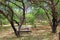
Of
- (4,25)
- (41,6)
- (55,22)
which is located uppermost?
(41,6)

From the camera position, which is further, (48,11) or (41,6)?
(48,11)

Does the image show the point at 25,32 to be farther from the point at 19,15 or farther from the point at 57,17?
the point at 57,17

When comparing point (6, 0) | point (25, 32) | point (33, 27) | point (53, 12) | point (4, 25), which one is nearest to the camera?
point (6, 0)

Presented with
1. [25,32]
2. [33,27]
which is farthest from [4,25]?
[25,32]

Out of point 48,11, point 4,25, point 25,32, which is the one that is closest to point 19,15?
point 25,32

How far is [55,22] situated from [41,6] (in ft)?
4.69

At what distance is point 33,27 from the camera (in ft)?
52.1

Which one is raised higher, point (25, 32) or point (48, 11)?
point (48, 11)

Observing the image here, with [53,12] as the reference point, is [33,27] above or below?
below

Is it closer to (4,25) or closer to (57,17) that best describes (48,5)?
(57,17)

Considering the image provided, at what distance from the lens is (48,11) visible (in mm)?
Result: 12789

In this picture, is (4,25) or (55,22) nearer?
(55,22)

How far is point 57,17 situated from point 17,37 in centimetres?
276

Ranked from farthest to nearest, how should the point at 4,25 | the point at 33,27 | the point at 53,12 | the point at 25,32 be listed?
the point at 4,25
the point at 33,27
the point at 25,32
the point at 53,12
